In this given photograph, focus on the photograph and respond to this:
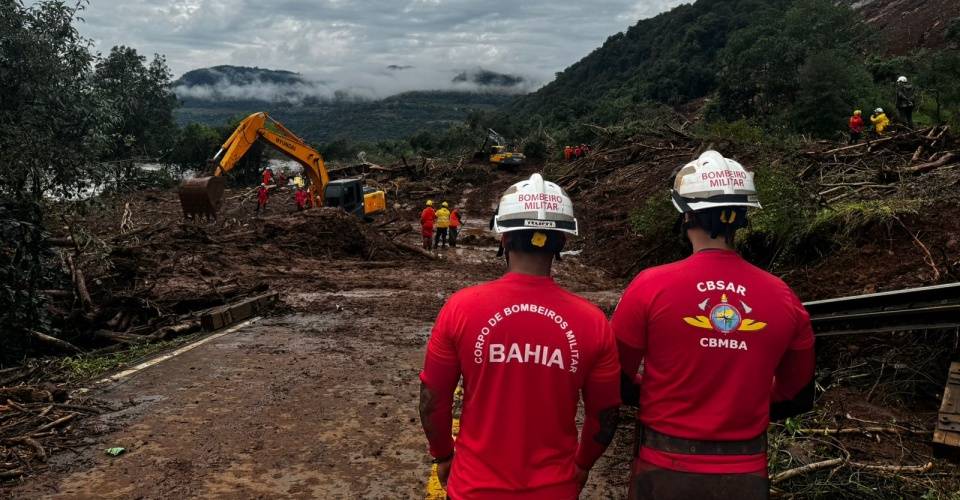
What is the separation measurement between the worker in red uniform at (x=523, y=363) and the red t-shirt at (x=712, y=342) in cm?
20

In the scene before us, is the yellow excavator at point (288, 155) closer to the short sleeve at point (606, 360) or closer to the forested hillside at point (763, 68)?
the short sleeve at point (606, 360)

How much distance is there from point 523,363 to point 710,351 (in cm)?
69

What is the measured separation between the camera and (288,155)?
789 inches

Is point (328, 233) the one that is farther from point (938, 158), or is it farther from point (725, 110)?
point (725, 110)

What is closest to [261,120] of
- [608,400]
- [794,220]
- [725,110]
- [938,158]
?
[794,220]

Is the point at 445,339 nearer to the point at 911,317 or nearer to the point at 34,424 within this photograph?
the point at 911,317

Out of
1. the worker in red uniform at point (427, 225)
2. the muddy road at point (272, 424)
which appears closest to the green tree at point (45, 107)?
the muddy road at point (272, 424)

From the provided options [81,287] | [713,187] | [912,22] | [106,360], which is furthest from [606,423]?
[912,22]

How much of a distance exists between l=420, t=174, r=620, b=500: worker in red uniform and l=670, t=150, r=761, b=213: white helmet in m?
0.49

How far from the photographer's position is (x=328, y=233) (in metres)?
16.9

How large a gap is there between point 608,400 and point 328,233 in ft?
49.6

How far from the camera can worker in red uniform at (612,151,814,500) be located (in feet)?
7.72

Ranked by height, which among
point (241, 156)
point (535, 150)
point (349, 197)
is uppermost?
point (535, 150)

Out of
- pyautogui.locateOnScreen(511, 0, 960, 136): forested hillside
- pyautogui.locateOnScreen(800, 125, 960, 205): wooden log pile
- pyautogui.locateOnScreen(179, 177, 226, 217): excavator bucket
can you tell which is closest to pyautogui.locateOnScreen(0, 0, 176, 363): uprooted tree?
pyautogui.locateOnScreen(179, 177, 226, 217): excavator bucket
